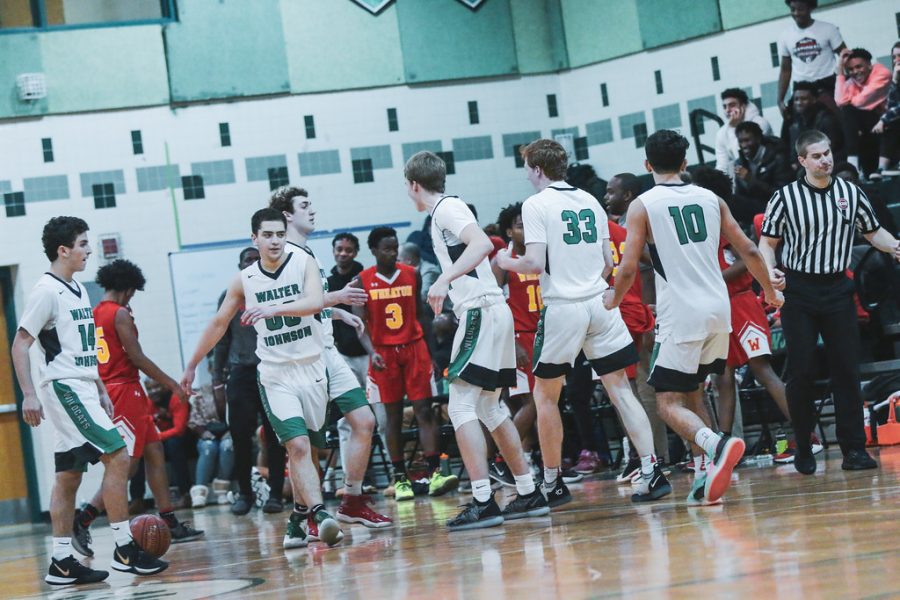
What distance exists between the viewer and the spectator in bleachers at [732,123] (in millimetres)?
12203

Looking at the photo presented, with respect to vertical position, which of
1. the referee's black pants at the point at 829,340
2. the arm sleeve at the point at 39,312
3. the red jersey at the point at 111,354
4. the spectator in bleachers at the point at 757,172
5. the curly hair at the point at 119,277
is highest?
the spectator in bleachers at the point at 757,172

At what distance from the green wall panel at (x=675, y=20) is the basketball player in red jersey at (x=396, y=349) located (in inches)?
208

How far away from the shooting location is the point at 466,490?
32.2 feet

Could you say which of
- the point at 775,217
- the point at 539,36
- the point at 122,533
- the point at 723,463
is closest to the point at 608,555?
the point at 723,463

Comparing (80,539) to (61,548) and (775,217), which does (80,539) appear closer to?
(61,548)

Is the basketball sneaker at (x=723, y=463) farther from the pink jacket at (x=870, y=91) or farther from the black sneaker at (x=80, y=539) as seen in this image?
the pink jacket at (x=870, y=91)

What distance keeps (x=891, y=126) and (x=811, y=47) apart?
1494 mm

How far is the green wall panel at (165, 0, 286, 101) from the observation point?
13.9 metres

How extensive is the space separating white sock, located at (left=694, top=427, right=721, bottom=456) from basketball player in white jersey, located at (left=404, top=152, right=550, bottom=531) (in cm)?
93

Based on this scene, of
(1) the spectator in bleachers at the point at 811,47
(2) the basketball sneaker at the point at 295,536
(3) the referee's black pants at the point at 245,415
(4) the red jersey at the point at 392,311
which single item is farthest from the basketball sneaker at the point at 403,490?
(1) the spectator in bleachers at the point at 811,47

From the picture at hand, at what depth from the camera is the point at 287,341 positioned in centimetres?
655

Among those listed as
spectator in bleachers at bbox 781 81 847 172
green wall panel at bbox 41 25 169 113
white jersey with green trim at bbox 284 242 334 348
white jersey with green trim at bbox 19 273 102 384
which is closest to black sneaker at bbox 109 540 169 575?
white jersey with green trim at bbox 19 273 102 384

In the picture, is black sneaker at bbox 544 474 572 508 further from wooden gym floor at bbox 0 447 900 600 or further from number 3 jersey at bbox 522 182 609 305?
number 3 jersey at bbox 522 182 609 305

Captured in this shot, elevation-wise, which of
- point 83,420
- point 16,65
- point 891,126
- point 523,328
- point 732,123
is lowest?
point 83,420
